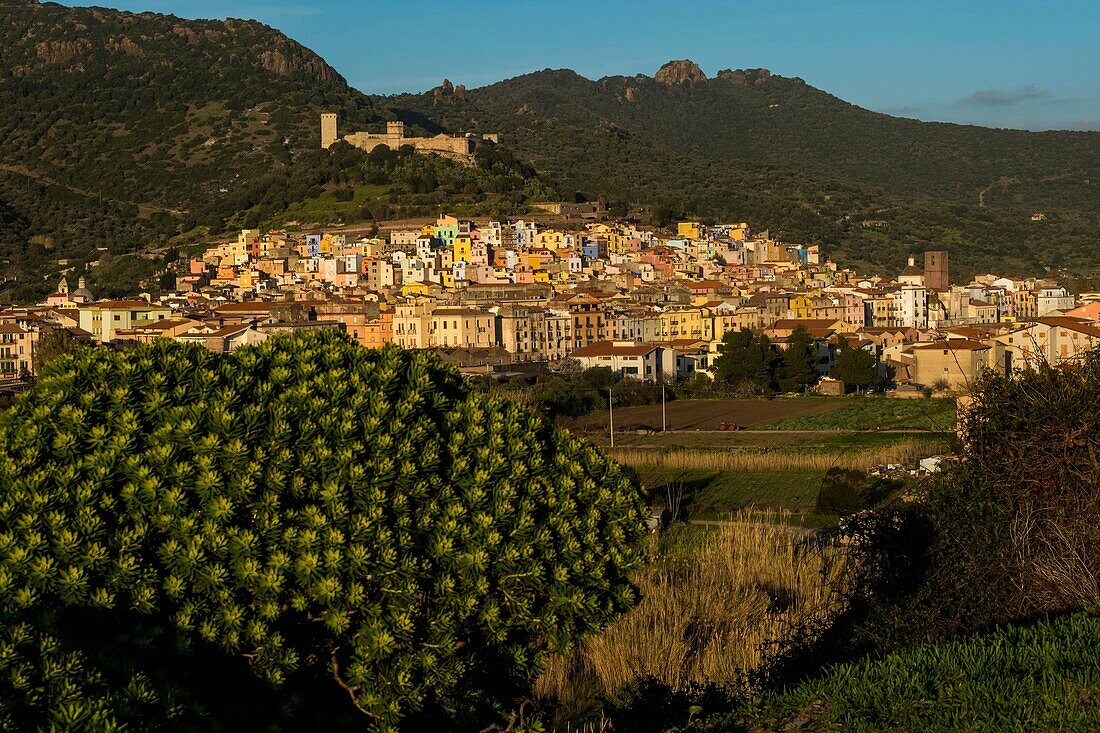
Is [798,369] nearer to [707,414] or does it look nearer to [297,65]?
[707,414]

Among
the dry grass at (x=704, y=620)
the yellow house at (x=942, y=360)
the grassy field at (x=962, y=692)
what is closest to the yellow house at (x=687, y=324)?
the yellow house at (x=942, y=360)

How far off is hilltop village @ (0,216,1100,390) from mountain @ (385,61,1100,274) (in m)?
16.9

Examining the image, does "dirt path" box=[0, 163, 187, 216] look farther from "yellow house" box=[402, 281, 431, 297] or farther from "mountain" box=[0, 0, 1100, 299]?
"yellow house" box=[402, 281, 431, 297]

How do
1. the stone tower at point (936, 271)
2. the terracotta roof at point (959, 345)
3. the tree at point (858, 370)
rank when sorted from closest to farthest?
the terracotta roof at point (959, 345), the tree at point (858, 370), the stone tower at point (936, 271)

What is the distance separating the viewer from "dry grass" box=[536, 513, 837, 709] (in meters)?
8.26

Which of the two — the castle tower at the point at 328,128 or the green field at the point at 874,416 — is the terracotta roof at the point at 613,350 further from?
the castle tower at the point at 328,128

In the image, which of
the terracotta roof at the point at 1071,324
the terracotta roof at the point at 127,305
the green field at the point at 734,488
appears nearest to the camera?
the green field at the point at 734,488

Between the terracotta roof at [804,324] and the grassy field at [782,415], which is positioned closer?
the grassy field at [782,415]

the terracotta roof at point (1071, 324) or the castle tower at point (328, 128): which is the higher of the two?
the castle tower at point (328, 128)

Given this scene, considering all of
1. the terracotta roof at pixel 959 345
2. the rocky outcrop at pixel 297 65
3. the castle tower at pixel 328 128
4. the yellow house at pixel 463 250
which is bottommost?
the terracotta roof at pixel 959 345

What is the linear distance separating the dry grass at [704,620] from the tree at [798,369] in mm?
37321

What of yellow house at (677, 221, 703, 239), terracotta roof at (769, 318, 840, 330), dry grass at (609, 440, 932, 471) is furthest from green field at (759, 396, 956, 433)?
yellow house at (677, 221, 703, 239)

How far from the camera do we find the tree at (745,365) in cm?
4803

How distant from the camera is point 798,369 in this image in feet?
160
